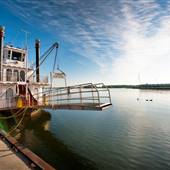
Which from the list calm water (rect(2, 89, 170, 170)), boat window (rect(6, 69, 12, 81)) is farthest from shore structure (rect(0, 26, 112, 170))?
calm water (rect(2, 89, 170, 170))

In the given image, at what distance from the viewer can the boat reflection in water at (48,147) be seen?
1162 centimetres

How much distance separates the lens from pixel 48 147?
48.1 feet

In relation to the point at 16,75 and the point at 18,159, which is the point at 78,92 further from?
the point at 16,75

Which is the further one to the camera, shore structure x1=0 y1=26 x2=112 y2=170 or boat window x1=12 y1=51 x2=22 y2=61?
boat window x1=12 y1=51 x2=22 y2=61

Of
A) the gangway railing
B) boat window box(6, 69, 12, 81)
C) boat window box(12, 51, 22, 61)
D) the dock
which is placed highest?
boat window box(12, 51, 22, 61)

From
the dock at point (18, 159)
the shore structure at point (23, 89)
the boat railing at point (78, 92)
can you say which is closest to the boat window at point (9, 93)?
the shore structure at point (23, 89)

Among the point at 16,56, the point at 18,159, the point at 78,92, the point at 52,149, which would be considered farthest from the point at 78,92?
the point at 16,56

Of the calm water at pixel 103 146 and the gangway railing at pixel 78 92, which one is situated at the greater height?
the gangway railing at pixel 78 92

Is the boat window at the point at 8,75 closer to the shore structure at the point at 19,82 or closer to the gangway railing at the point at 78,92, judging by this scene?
the shore structure at the point at 19,82

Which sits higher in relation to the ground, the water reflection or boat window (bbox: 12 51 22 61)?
boat window (bbox: 12 51 22 61)

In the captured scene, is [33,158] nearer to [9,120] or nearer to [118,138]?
A: [118,138]

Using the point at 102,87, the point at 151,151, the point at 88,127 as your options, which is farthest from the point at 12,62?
the point at 151,151

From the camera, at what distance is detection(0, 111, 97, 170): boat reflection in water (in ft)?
38.1

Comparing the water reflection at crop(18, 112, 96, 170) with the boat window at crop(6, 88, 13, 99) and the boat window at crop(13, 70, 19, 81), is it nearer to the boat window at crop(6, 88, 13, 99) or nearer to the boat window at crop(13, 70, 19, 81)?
the boat window at crop(6, 88, 13, 99)
